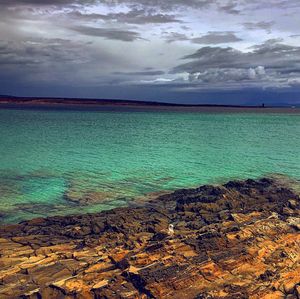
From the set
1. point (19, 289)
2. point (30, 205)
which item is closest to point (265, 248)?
point (19, 289)

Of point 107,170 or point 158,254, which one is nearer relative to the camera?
point 158,254

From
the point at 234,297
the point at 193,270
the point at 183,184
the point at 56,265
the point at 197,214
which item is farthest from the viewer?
the point at 183,184

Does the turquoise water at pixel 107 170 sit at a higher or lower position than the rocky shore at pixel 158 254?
lower

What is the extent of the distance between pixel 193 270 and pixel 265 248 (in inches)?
184

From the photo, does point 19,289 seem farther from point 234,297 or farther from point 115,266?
point 234,297

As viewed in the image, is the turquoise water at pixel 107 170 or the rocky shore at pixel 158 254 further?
the turquoise water at pixel 107 170

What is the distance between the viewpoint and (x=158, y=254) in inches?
687

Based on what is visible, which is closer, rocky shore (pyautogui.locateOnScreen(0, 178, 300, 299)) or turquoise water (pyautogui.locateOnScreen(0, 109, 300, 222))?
rocky shore (pyautogui.locateOnScreen(0, 178, 300, 299))

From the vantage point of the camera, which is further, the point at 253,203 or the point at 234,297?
the point at 253,203

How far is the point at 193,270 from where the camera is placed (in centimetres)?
1598

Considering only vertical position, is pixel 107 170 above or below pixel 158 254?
below

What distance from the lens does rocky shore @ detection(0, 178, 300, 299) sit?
595 inches

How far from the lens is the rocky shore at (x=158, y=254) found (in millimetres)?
15109

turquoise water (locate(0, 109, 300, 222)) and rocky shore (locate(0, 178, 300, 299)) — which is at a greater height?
rocky shore (locate(0, 178, 300, 299))
